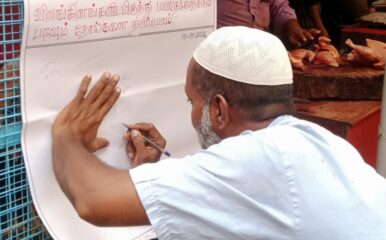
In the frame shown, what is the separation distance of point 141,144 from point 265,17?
170cm

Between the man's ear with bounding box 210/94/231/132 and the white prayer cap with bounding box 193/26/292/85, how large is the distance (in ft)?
0.20

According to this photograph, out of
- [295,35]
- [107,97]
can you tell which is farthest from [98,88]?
[295,35]

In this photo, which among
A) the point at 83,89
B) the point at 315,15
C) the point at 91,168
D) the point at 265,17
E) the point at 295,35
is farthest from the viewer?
the point at 315,15

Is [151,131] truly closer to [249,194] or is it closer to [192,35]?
[192,35]

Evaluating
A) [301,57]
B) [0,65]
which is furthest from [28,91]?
[301,57]

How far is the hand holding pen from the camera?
156 cm

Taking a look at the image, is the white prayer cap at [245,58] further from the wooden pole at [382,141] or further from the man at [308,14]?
the man at [308,14]

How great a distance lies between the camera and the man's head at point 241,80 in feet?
4.16

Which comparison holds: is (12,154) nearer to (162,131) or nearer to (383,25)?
(162,131)

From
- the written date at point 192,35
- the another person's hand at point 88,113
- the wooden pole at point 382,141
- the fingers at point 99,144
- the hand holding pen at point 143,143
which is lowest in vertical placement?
the wooden pole at point 382,141

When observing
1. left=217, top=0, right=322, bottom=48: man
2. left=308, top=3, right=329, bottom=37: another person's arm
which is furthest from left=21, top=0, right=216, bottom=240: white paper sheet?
left=308, top=3, right=329, bottom=37: another person's arm

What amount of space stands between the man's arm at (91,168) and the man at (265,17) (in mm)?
1470

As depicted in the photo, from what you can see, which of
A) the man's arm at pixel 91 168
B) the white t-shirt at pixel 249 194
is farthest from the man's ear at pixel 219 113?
the man's arm at pixel 91 168

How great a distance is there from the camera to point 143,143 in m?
1.57
